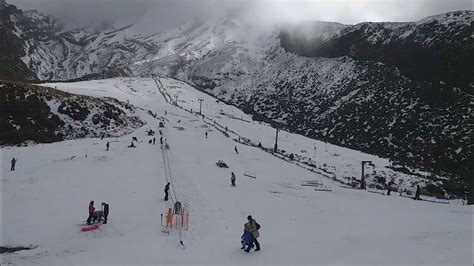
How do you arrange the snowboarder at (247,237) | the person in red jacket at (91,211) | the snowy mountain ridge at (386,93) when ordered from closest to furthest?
the snowboarder at (247,237) < the person in red jacket at (91,211) < the snowy mountain ridge at (386,93)

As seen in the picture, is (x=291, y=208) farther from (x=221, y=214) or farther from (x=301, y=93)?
(x=301, y=93)

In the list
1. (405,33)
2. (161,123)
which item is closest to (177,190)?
(161,123)

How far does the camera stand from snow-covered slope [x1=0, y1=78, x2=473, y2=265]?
17.9 meters

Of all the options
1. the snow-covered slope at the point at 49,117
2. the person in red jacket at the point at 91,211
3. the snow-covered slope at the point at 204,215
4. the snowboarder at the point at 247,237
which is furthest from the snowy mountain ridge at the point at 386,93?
the person in red jacket at the point at 91,211

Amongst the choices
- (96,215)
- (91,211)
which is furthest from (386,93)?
(91,211)

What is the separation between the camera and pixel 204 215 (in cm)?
2584

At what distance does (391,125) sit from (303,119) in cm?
3173

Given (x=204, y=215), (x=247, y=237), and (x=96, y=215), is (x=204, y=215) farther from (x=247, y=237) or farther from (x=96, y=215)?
(x=247, y=237)

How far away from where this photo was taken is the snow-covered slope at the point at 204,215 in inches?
705

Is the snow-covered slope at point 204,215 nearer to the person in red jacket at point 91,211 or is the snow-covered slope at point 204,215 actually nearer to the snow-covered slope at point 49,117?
the person in red jacket at point 91,211

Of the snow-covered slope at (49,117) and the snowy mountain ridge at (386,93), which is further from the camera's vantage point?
the snowy mountain ridge at (386,93)

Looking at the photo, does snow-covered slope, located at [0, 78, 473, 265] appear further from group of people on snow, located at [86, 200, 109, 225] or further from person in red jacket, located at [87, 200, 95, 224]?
person in red jacket, located at [87, 200, 95, 224]

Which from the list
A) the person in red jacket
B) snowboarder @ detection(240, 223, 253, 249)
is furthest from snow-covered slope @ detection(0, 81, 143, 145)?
snowboarder @ detection(240, 223, 253, 249)

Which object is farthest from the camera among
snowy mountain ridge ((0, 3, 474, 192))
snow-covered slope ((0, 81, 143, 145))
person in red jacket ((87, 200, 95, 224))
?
snowy mountain ridge ((0, 3, 474, 192))
